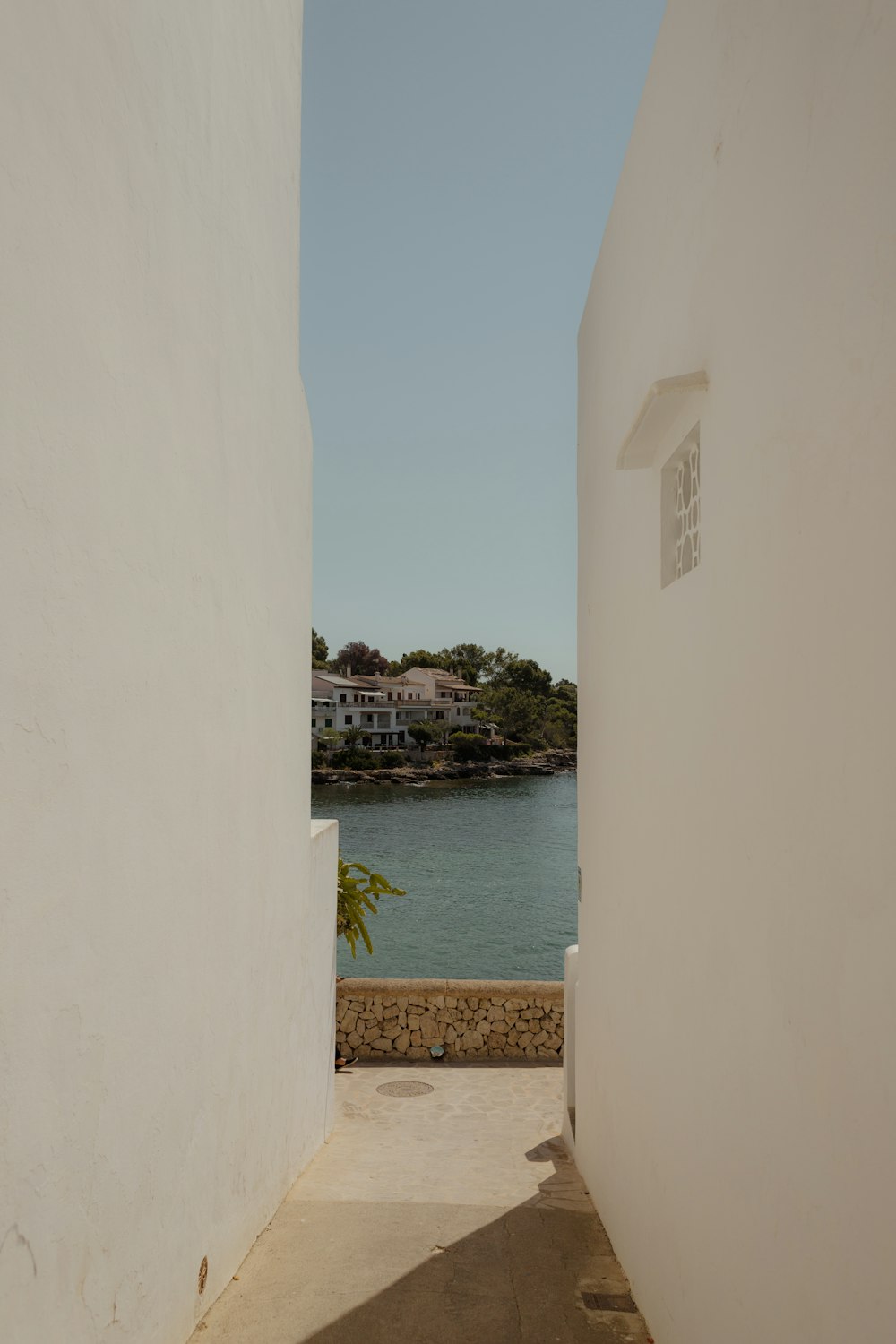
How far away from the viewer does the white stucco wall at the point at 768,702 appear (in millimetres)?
1561

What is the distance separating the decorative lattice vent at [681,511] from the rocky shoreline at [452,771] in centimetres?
4572

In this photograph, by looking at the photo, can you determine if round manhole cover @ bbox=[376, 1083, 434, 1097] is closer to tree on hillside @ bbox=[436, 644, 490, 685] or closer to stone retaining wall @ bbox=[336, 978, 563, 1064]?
stone retaining wall @ bbox=[336, 978, 563, 1064]

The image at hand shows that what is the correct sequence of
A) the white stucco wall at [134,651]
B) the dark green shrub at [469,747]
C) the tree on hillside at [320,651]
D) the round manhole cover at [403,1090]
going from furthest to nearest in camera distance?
the tree on hillside at [320,651] → the dark green shrub at [469,747] → the round manhole cover at [403,1090] → the white stucco wall at [134,651]

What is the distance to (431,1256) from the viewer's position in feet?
12.9

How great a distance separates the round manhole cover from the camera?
812cm

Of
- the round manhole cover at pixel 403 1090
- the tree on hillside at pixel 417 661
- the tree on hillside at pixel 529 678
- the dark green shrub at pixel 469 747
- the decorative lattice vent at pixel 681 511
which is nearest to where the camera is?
the decorative lattice vent at pixel 681 511

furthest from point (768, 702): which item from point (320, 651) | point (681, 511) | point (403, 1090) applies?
point (320, 651)

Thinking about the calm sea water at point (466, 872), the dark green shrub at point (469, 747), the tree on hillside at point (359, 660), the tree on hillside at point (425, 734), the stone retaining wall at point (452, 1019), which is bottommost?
the calm sea water at point (466, 872)

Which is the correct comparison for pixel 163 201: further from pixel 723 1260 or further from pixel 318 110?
pixel 318 110

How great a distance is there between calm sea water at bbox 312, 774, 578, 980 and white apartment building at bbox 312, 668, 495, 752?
8.93 meters

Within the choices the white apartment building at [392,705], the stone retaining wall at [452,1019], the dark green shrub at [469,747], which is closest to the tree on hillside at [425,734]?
the dark green shrub at [469,747]

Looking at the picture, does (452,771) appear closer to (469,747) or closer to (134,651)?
(469,747)

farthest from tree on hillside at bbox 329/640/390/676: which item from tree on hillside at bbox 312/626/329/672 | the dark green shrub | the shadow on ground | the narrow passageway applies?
the shadow on ground

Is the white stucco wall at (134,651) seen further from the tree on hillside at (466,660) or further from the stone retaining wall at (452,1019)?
the tree on hillside at (466,660)
